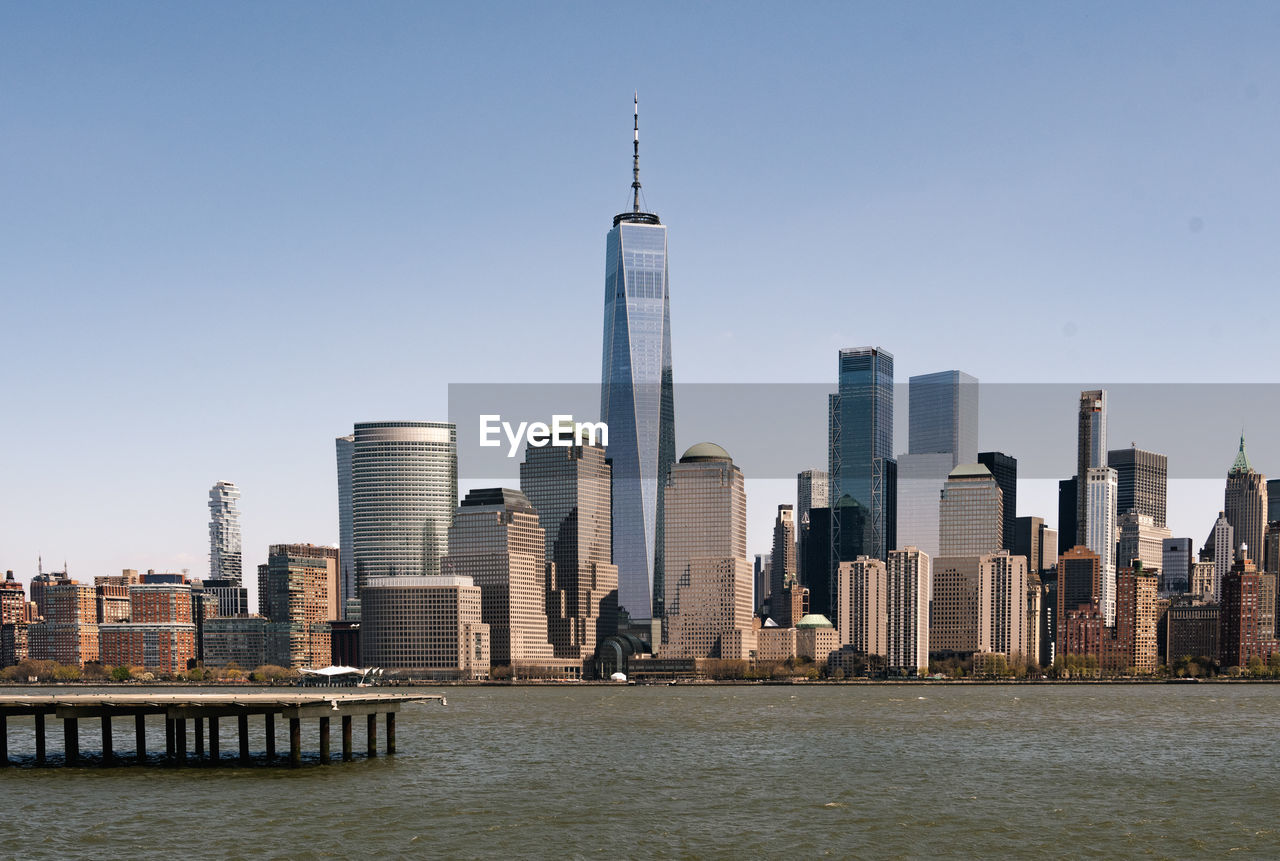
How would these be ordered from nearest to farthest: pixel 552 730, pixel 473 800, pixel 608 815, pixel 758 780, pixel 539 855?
pixel 539 855 < pixel 608 815 < pixel 473 800 < pixel 758 780 < pixel 552 730

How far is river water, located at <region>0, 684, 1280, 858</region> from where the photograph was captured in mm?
67812

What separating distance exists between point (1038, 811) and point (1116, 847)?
1089 centimetres

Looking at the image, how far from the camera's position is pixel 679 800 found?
81.9 metres

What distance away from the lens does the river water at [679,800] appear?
67.8 m

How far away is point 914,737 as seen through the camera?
131 m

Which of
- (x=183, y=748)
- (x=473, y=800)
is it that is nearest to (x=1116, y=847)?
(x=473, y=800)

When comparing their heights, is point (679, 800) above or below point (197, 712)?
below

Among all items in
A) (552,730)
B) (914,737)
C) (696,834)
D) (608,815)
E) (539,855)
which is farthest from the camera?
(552,730)

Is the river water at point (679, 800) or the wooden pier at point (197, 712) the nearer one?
the river water at point (679, 800)

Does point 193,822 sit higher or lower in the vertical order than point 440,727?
higher

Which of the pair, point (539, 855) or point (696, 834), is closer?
point (539, 855)

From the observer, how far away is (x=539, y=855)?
214 feet

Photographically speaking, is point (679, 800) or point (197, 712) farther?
point (197, 712)

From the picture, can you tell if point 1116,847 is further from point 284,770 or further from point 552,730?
point 552,730
